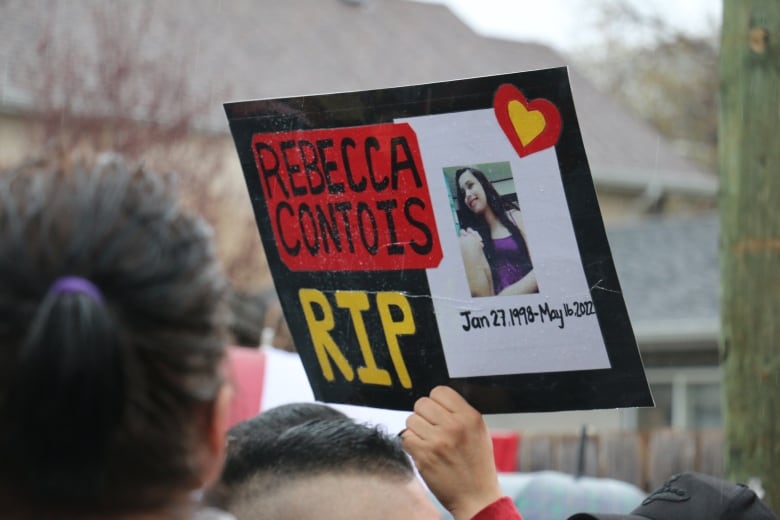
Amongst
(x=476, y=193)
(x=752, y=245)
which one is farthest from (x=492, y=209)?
(x=752, y=245)

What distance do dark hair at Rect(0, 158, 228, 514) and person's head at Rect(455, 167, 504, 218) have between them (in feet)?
2.26

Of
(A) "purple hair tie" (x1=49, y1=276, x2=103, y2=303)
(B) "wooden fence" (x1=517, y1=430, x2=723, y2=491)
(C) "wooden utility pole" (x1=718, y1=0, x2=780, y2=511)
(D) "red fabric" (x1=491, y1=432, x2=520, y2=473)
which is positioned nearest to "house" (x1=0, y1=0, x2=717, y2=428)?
(B) "wooden fence" (x1=517, y1=430, x2=723, y2=491)

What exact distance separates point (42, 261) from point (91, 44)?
19.2 metres

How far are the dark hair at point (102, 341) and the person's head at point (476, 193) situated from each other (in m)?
0.69

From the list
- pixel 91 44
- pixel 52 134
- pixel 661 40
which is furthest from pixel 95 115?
pixel 661 40

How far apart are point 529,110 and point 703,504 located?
2.51 ft

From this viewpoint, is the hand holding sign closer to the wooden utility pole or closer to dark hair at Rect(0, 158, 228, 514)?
dark hair at Rect(0, 158, 228, 514)

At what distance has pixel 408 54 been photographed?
28.7 m

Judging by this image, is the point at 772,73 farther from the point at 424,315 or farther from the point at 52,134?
the point at 52,134

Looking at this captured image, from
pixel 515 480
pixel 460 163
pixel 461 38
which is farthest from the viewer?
pixel 461 38

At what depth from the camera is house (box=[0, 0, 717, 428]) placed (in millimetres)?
18984

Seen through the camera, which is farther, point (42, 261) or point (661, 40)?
point (661, 40)

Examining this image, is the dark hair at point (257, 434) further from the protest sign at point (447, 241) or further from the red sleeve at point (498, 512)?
the red sleeve at point (498, 512)

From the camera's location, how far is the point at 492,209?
2086 mm
